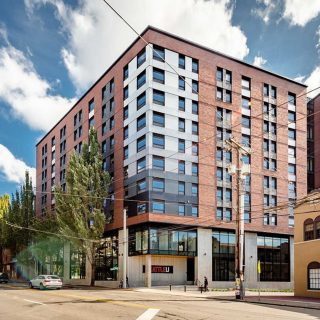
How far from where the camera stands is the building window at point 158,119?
4928cm

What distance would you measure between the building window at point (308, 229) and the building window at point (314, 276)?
206cm

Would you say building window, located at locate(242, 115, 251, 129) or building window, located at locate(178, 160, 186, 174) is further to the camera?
building window, located at locate(242, 115, 251, 129)

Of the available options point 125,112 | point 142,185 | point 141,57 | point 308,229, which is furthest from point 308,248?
point 141,57

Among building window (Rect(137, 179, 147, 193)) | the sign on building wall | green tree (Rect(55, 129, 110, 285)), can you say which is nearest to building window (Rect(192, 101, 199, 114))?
building window (Rect(137, 179, 147, 193))

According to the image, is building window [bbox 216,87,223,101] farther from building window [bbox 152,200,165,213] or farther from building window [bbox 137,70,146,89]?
building window [bbox 152,200,165,213]

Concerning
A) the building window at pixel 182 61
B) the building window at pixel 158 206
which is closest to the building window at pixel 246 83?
the building window at pixel 182 61

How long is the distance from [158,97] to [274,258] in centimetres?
2533

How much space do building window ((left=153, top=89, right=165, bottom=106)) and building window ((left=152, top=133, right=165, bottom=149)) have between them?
3599 millimetres

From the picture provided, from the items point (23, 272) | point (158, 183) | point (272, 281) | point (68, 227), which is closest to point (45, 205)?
point (23, 272)

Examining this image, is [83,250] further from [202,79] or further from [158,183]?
[202,79]

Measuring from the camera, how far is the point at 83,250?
5097cm

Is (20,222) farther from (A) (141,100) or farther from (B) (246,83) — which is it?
(B) (246,83)

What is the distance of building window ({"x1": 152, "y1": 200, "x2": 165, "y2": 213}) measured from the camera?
4769cm

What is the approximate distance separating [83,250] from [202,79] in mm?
24008
